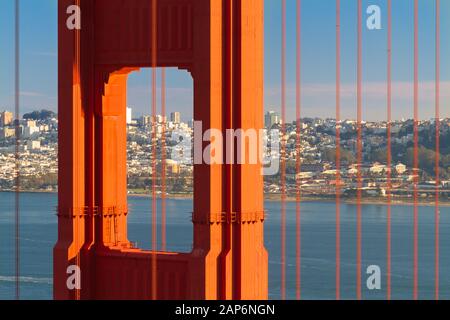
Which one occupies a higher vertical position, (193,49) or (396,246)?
(193,49)

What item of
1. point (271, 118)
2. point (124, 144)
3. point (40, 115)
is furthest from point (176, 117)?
point (124, 144)

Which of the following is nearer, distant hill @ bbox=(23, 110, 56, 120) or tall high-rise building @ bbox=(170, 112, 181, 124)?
tall high-rise building @ bbox=(170, 112, 181, 124)

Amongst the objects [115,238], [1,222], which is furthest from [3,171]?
[115,238]

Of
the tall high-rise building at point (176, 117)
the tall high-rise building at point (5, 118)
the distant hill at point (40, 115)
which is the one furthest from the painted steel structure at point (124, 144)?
the tall high-rise building at point (5, 118)

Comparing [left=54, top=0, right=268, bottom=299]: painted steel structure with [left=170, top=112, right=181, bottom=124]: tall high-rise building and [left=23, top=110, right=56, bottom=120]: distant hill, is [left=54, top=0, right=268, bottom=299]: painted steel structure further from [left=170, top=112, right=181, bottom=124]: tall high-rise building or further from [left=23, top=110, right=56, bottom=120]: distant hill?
[left=23, top=110, right=56, bottom=120]: distant hill

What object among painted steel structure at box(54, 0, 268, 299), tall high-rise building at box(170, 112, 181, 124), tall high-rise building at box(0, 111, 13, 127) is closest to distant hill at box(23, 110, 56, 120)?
tall high-rise building at box(0, 111, 13, 127)

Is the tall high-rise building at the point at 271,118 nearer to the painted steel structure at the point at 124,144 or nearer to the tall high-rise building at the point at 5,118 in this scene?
the tall high-rise building at the point at 5,118

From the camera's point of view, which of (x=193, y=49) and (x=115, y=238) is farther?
(x=115, y=238)
